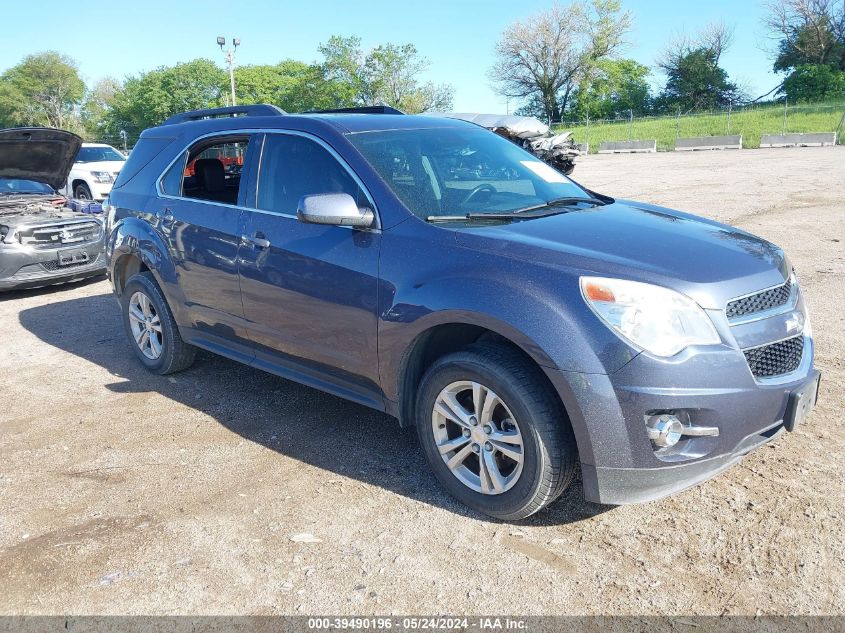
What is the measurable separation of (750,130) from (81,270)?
39474mm

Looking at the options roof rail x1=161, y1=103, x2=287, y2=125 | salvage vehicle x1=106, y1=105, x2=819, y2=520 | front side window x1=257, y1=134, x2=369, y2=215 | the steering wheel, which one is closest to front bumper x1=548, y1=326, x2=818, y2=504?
salvage vehicle x1=106, y1=105, x2=819, y2=520

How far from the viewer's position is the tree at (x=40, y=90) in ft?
296

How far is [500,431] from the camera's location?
3.10m

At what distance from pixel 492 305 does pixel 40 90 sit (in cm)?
10819

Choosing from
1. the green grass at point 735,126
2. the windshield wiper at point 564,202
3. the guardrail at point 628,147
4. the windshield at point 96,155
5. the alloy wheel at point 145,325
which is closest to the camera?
the windshield wiper at point 564,202

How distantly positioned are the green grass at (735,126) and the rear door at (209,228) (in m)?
36.0

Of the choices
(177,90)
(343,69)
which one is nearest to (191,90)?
(177,90)

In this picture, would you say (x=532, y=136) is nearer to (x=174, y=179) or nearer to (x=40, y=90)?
(x=174, y=179)

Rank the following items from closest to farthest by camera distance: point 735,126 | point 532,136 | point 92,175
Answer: point 92,175 → point 532,136 → point 735,126

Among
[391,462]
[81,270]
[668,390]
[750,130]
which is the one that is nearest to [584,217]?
[668,390]

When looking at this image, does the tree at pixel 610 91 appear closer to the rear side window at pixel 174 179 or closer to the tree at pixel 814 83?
the tree at pixel 814 83

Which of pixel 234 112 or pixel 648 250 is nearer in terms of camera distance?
pixel 648 250

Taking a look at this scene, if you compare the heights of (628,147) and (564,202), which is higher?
(628,147)

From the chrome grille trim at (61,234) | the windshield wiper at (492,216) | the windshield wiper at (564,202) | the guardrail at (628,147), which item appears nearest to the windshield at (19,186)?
the chrome grille trim at (61,234)
